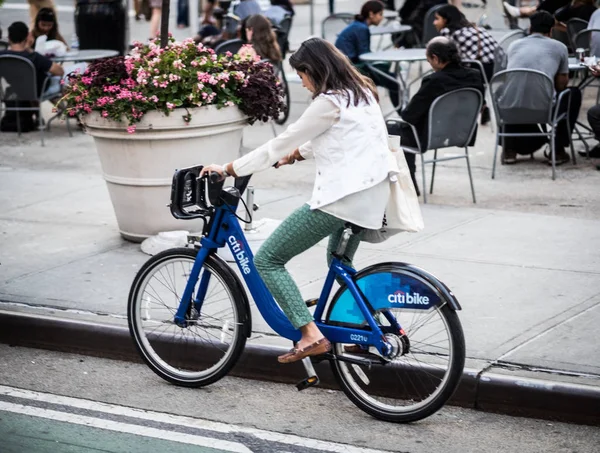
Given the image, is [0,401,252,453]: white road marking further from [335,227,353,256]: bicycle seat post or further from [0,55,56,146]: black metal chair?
[0,55,56,146]: black metal chair

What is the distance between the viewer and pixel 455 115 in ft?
30.3

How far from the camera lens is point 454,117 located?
9.25m

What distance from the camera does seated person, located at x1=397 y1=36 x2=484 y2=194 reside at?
921 centimetres

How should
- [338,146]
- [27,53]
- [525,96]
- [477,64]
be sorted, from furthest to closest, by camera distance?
[27,53], [477,64], [525,96], [338,146]

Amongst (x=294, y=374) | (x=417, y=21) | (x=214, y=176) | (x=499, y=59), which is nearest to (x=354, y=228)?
(x=214, y=176)

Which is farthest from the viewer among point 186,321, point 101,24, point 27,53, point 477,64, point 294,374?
point 101,24

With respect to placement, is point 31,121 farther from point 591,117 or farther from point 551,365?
point 551,365

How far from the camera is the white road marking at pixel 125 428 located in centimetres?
470

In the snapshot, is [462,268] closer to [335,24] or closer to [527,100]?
[527,100]

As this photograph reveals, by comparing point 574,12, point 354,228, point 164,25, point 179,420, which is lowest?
point 179,420

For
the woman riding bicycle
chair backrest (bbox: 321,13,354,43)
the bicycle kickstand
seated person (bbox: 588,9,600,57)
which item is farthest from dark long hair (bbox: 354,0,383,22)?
the bicycle kickstand

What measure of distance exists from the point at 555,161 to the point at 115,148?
4.87 meters

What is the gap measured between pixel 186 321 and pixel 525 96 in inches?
225

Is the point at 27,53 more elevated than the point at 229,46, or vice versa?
the point at 229,46
